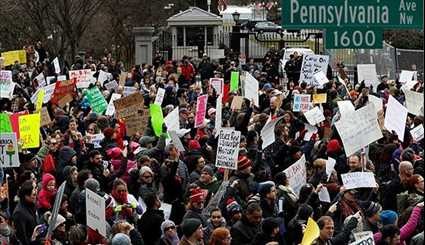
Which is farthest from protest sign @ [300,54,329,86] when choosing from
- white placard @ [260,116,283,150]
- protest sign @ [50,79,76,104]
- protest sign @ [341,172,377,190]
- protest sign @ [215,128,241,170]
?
protest sign @ [341,172,377,190]

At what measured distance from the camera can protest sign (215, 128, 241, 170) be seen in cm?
1402

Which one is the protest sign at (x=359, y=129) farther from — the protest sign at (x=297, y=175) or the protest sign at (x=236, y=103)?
the protest sign at (x=236, y=103)

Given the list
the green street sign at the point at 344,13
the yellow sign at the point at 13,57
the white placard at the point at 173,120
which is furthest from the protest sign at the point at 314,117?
the yellow sign at the point at 13,57

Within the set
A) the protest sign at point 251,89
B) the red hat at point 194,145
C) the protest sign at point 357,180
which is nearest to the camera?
the protest sign at point 357,180

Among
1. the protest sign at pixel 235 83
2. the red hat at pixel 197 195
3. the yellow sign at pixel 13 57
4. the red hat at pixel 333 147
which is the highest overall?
the yellow sign at pixel 13 57

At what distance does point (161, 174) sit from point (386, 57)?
2232cm

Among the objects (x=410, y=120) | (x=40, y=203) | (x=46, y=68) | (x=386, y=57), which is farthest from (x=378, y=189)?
(x=386, y=57)

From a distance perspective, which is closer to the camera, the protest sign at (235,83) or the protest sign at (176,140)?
the protest sign at (176,140)

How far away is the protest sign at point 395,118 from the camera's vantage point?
Result: 53.0 feet

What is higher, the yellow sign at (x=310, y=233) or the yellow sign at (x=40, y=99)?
the yellow sign at (x=40, y=99)

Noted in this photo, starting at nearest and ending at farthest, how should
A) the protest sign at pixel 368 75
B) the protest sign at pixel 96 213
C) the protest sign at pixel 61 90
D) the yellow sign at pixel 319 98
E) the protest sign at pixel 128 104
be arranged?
1. the protest sign at pixel 96 213
2. the protest sign at pixel 128 104
3. the yellow sign at pixel 319 98
4. the protest sign at pixel 61 90
5. the protest sign at pixel 368 75

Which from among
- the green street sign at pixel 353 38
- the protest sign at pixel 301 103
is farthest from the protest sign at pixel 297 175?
the protest sign at pixel 301 103

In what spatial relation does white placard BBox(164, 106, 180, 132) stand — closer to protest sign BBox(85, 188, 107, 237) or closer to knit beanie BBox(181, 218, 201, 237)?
protest sign BBox(85, 188, 107, 237)

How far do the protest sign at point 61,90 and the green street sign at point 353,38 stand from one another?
11.3m
